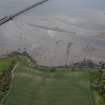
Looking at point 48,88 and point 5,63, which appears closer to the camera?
point 48,88

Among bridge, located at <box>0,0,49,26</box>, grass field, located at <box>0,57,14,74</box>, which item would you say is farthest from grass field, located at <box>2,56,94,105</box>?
bridge, located at <box>0,0,49,26</box>

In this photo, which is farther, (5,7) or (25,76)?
(5,7)

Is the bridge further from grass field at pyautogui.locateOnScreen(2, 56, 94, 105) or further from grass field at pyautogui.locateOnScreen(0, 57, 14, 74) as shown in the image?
grass field at pyautogui.locateOnScreen(2, 56, 94, 105)

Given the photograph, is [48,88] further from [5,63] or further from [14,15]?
[14,15]

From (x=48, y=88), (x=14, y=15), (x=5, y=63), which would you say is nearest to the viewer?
(x=48, y=88)

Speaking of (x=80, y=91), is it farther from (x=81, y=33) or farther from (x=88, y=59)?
(x=81, y=33)

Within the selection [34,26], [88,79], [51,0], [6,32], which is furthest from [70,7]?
[88,79]

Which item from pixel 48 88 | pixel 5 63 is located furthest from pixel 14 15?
pixel 48 88

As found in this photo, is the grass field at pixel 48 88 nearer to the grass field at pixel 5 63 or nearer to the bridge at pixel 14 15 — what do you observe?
the grass field at pixel 5 63
